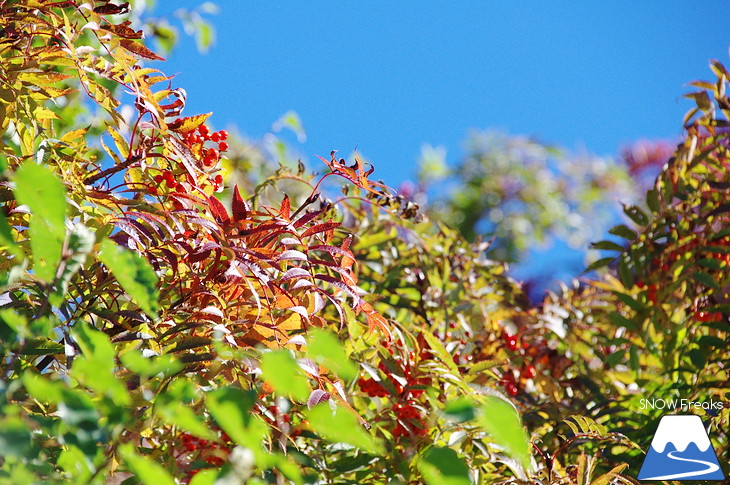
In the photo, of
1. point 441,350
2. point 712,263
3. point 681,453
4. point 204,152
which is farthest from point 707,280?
point 204,152

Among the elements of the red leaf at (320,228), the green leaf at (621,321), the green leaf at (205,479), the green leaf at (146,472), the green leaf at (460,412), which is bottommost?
the green leaf at (146,472)

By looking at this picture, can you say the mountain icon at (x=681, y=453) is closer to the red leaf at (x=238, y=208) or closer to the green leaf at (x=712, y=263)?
the green leaf at (x=712, y=263)

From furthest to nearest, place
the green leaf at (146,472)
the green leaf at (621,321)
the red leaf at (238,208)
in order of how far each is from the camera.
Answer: the green leaf at (621,321)
the red leaf at (238,208)
the green leaf at (146,472)

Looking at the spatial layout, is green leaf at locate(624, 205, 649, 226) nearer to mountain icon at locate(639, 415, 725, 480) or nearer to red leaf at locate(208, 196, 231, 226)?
mountain icon at locate(639, 415, 725, 480)

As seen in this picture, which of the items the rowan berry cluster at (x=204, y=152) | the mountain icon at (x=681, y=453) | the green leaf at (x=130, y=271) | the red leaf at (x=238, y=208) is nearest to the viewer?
the green leaf at (x=130, y=271)

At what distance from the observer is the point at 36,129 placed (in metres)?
0.88

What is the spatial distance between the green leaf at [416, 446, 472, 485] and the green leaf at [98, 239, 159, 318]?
224mm

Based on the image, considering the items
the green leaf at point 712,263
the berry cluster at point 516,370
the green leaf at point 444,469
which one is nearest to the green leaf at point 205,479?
the green leaf at point 444,469

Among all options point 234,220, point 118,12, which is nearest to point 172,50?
point 118,12

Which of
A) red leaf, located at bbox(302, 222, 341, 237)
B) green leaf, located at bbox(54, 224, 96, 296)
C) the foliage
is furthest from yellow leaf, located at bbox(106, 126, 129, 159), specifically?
green leaf, located at bbox(54, 224, 96, 296)

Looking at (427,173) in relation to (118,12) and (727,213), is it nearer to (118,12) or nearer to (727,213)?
(727,213)

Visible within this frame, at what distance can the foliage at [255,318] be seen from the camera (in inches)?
18.1

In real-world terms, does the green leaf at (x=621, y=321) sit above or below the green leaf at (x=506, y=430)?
above

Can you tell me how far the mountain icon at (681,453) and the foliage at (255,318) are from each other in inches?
1.7
